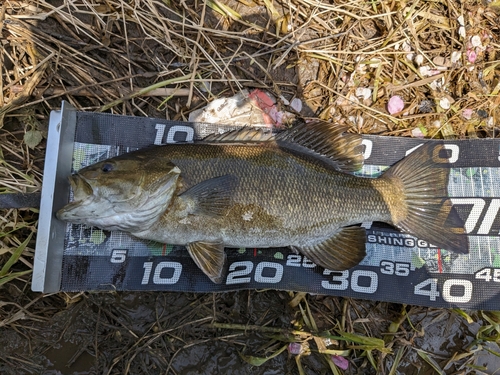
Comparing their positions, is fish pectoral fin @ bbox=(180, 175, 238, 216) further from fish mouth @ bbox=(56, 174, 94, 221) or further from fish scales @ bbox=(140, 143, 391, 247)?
fish mouth @ bbox=(56, 174, 94, 221)

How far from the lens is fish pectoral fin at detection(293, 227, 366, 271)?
250 centimetres

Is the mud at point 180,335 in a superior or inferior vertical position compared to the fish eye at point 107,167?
inferior

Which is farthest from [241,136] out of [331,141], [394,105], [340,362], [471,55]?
[471,55]

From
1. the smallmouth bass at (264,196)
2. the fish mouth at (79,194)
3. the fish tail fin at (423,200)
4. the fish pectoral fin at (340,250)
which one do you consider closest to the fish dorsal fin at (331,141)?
the smallmouth bass at (264,196)

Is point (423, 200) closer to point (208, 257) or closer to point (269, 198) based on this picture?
point (269, 198)

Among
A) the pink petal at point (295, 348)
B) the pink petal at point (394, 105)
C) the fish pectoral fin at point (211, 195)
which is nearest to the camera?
the fish pectoral fin at point (211, 195)

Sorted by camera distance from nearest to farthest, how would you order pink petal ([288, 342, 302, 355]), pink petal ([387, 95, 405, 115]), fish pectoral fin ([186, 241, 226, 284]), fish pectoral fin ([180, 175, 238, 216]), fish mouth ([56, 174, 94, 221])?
1. fish mouth ([56, 174, 94, 221])
2. fish pectoral fin ([180, 175, 238, 216])
3. fish pectoral fin ([186, 241, 226, 284])
4. pink petal ([288, 342, 302, 355])
5. pink petal ([387, 95, 405, 115])

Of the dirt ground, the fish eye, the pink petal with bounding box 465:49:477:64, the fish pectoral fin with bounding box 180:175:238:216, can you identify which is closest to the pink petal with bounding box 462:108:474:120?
the dirt ground

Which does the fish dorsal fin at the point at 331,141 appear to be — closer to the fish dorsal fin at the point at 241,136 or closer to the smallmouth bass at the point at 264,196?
the smallmouth bass at the point at 264,196

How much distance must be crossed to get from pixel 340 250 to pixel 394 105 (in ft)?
4.45

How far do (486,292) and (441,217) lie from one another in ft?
2.27

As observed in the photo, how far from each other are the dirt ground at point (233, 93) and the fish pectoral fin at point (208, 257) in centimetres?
40

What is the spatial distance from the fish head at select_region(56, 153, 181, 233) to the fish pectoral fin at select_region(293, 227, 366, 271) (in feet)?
3.55

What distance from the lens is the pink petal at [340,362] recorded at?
262 centimetres
